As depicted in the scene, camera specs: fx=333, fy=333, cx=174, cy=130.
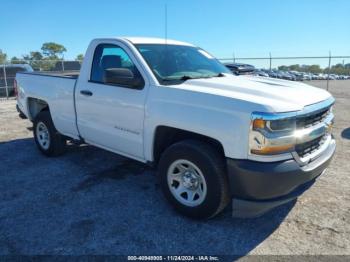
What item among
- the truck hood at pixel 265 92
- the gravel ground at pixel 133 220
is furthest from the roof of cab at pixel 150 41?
the gravel ground at pixel 133 220

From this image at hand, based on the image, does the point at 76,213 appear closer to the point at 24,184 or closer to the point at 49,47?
the point at 24,184

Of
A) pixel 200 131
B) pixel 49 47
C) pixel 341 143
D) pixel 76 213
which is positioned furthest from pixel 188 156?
pixel 49 47

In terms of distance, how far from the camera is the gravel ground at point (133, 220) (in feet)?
10.2

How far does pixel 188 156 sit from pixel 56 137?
10.1ft

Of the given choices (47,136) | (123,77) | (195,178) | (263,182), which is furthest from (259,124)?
(47,136)

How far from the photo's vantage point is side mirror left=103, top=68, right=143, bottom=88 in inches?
147

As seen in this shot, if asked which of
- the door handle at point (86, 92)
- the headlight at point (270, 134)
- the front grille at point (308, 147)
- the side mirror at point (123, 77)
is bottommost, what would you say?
the front grille at point (308, 147)

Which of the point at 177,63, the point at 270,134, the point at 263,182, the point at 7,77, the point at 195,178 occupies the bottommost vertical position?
the point at 195,178

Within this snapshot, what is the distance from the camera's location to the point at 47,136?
5754 millimetres

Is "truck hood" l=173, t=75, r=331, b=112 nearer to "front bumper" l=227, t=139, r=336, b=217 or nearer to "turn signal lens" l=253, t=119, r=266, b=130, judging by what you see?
"turn signal lens" l=253, t=119, r=266, b=130

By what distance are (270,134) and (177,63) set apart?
70.2 inches

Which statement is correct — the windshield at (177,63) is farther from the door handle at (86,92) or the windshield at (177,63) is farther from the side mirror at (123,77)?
the door handle at (86,92)

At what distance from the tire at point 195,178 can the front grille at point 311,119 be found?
2.63ft

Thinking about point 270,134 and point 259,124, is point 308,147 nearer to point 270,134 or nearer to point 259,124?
point 270,134
